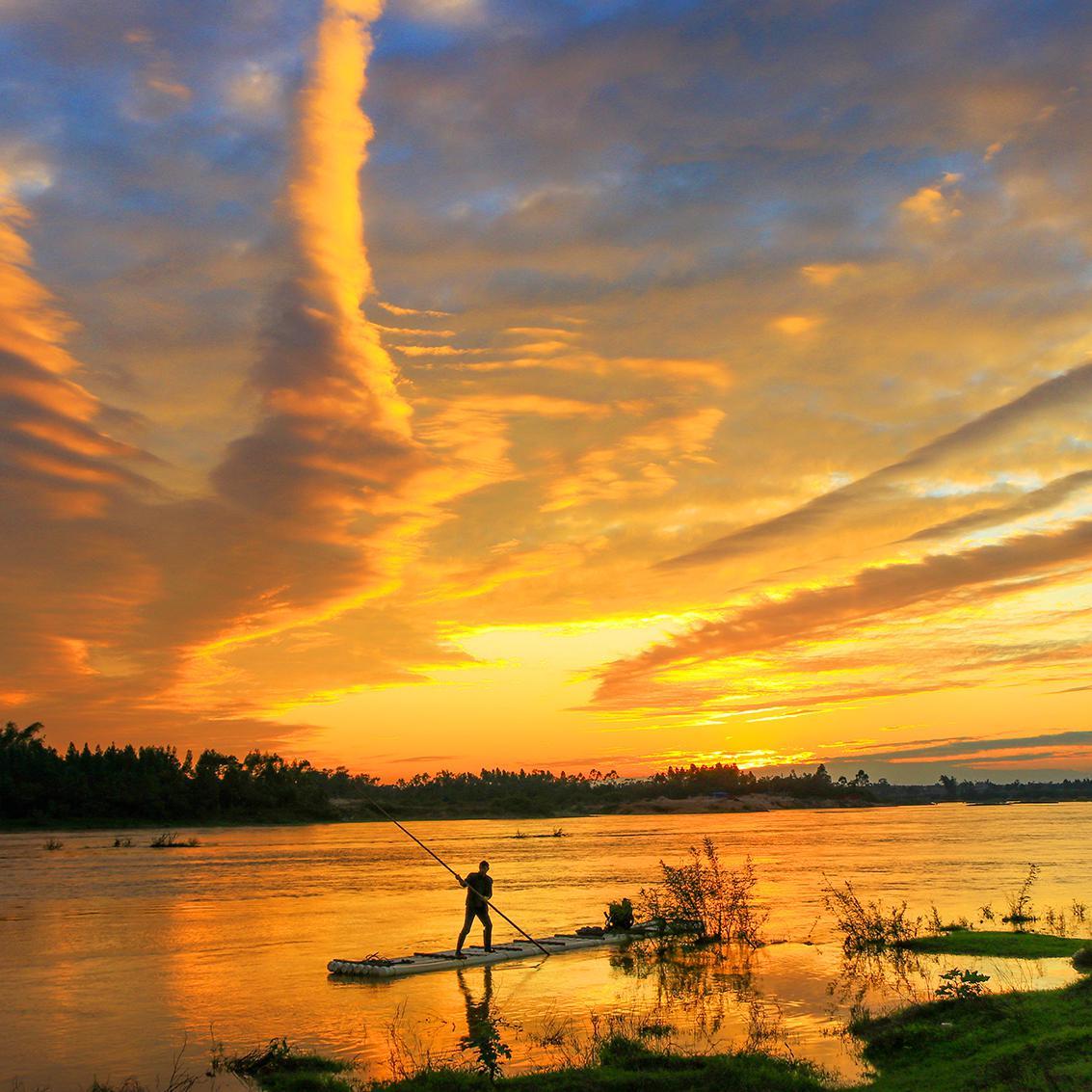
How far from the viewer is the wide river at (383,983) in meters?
18.5

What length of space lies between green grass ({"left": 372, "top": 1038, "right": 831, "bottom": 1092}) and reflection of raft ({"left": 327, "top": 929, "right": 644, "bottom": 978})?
10.9 metres

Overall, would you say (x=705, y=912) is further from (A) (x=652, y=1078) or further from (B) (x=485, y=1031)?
(A) (x=652, y=1078)

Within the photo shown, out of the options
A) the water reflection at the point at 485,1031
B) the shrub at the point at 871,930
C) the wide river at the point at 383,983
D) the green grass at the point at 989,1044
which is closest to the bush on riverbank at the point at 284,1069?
the wide river at the point at 383,983

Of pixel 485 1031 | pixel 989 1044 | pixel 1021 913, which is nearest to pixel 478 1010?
pixel 485 1031

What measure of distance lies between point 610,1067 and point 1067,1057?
590 centimetres

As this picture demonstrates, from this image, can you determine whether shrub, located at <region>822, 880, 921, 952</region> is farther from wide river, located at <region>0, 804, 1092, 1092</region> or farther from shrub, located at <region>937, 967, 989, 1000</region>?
shrub, located at <region>937, 967, 989, 1000</region>

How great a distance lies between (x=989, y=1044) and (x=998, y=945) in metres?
13.1

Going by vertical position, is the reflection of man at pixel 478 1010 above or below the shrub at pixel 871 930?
above

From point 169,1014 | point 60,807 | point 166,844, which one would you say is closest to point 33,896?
point 169,1014

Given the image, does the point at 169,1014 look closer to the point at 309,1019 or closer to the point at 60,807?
the point at 309,1019

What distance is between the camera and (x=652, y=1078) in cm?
1407

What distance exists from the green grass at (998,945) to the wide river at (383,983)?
137 cm

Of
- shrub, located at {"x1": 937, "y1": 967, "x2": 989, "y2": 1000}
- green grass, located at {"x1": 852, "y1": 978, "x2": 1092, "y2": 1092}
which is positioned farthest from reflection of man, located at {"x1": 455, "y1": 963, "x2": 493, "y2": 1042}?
shrub, located at {"x1": 937, "y1": 967, "x2": 989, "y2": 1000}

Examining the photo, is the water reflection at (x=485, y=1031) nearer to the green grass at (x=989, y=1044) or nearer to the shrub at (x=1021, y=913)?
the green grass at (x=989, y=1044)
